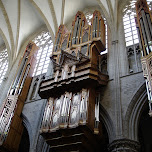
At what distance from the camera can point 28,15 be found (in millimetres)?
18781

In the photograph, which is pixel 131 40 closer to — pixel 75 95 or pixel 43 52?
pixel 75 95

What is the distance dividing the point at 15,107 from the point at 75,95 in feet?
12.6

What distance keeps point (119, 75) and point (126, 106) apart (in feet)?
6.29

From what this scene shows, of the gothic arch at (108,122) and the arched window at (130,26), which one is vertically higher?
the arched window at (130,26)

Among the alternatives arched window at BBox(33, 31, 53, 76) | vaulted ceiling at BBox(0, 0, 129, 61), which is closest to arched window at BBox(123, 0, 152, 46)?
vaulted ceiling at BBox(0, 0, 129, 61)

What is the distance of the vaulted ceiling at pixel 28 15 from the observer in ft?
57.5

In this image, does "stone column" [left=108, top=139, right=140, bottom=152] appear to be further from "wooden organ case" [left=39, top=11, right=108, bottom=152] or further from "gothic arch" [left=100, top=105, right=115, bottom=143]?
"wooden organ case" [left=39, top=11, right=108, bottom=152]

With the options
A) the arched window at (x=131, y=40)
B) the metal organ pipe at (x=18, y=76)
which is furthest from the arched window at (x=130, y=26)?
the metal organ pipe at (x=18, y=76)

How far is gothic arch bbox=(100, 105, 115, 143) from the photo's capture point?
31.8ft

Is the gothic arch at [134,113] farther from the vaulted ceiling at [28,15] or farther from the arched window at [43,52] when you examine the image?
the vaulted ceiling at [28,15]

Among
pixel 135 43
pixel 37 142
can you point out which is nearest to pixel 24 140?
pixel 37 142

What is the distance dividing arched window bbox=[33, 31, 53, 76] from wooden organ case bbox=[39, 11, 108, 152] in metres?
2.64

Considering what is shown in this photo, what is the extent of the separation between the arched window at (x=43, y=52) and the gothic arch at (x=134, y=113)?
7.06m

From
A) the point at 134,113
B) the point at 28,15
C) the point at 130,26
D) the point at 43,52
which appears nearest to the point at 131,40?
the point at 130,26
